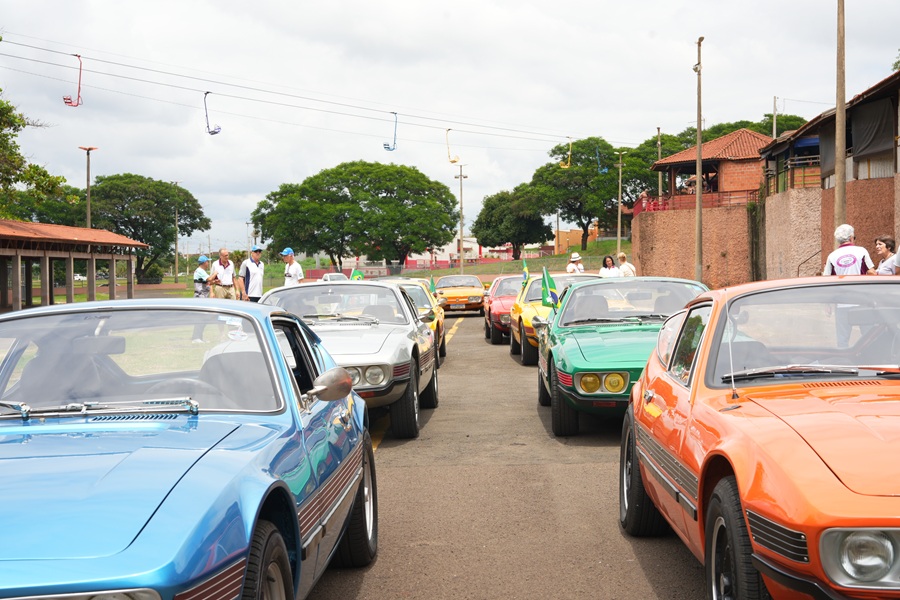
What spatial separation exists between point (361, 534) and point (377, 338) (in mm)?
4291

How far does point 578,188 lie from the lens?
316 feet

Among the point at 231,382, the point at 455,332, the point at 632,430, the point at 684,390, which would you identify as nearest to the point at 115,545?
the point at 231,382

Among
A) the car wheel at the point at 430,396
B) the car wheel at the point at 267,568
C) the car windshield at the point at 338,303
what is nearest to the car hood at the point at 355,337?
the car windshield at the point at 338,303

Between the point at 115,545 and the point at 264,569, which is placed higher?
the point at 115,545

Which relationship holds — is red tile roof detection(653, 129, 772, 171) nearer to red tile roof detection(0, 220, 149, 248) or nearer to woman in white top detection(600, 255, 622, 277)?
red tile roof detection(0, 220, 149, 248)

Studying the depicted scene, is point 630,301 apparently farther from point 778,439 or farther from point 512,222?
point 512,222

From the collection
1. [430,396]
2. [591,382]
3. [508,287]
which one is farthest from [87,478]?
[508,287]

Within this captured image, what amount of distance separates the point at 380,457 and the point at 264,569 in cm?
522

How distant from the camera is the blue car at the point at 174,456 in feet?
8.16

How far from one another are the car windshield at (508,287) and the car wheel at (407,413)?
12796 mm

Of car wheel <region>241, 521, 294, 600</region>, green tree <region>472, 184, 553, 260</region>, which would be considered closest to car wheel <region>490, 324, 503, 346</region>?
car wheel <region>241, 521, 294, 600</region>

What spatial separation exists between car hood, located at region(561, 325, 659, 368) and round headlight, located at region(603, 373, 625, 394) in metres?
0.09

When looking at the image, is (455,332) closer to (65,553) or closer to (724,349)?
(724,349)

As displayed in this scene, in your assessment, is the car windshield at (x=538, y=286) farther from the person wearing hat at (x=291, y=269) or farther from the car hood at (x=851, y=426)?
the car hood at (x=851, y=426)
